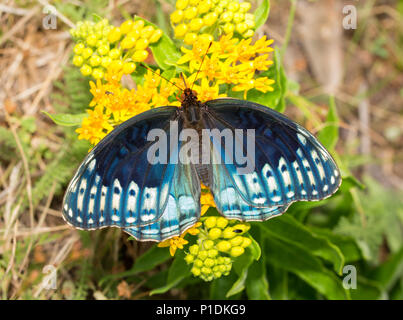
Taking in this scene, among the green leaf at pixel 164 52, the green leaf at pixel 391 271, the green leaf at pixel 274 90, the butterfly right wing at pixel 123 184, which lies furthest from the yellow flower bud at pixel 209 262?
the green leaf at pixel 391 271

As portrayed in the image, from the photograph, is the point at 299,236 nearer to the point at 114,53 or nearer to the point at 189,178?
the point at 189,178

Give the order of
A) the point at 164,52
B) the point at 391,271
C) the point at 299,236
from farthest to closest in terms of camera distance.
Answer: the point at 391,271, the point at 299,236, the point at 164,52

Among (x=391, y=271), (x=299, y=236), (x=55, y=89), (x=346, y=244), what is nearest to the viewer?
(x=299, y=236)

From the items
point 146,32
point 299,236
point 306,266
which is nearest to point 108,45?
point 146,32

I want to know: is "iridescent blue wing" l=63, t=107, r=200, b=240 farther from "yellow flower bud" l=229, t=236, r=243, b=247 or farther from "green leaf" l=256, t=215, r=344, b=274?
"green leaf" l=256, t=215, r=344, b=274

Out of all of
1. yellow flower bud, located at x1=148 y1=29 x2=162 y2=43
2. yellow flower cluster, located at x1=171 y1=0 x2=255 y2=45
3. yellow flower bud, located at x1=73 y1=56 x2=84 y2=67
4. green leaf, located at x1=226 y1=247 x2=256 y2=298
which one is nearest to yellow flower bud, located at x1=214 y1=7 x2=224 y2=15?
yellow flower cluster, located at x1=171 y1=0 x2=255 y2=45

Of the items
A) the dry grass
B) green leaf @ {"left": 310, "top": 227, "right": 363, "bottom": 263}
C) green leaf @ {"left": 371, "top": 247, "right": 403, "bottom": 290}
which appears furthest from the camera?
green leaf @ {"left": 371, "top": 247, "right": 403, "bottom": 290}

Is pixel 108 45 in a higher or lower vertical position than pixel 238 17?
lower
